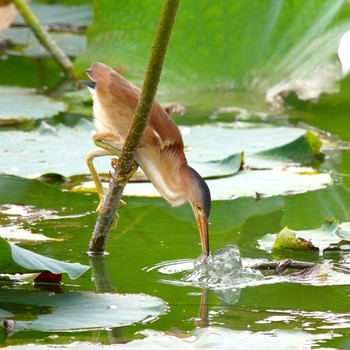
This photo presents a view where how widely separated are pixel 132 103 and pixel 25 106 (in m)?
2.60

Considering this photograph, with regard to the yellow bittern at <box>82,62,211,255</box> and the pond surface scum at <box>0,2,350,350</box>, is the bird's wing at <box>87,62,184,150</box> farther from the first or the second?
the pond surface scum at <box>0,2,350,350</box>

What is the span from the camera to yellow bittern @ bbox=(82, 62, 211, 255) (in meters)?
3.19

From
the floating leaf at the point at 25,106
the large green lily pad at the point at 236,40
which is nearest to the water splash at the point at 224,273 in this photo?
the floating leaf at the point at 25,106

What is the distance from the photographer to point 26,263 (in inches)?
103

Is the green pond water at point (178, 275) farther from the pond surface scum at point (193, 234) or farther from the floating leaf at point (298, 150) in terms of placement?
the floating leaf at point (298, 150)

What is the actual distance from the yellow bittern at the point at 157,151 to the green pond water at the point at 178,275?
0.21m

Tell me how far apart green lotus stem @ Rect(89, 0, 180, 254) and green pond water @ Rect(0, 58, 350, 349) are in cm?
12

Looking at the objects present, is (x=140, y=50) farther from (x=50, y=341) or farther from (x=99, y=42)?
(x=50, y=341)

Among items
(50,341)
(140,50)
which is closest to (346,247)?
(50,341)

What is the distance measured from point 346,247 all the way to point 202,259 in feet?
1.82

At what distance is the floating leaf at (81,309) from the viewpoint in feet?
8.11

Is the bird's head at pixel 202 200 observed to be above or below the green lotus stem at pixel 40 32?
below

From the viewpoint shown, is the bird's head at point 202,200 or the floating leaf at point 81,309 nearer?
the floating leaf at point 81,309

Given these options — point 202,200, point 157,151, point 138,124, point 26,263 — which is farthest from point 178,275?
point 26,263
